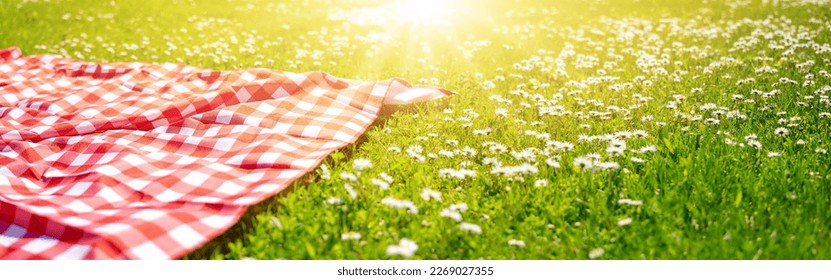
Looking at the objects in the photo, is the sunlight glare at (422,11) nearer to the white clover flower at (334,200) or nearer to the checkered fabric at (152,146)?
the checkered fabric at (152,146)

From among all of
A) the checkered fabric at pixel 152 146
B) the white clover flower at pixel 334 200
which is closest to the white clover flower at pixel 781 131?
the checkered fabric at pixel 152 146

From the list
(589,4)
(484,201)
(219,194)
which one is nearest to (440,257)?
(484,201)

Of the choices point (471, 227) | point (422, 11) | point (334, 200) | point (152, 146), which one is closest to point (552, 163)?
point (471, 227)

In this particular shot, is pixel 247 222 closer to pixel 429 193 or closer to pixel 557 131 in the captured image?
pixel 429 193

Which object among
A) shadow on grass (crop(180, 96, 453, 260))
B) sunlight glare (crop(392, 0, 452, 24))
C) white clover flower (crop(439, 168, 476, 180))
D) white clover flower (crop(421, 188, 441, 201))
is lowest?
sunlight glare (crop(392, 0, 452, 24))

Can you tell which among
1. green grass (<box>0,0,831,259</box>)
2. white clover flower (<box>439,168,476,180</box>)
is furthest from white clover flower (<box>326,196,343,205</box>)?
white clover flower (<box>439,168,476,180</box>)

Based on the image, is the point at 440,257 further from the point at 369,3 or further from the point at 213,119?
the point at 369,3

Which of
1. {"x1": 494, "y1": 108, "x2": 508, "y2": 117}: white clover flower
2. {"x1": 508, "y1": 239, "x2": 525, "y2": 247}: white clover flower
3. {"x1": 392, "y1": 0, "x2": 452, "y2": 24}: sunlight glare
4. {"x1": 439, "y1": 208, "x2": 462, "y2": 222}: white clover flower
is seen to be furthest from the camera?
{"x1": 392, "y1": 0, "x2": 452, "y2": 24}: sunlight glare

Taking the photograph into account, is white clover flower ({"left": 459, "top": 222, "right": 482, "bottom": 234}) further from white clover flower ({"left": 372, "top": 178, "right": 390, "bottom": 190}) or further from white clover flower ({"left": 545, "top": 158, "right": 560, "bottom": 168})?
white clover flower ({"left": 545, "top": 158, "right": 560, "bottom": 168})
